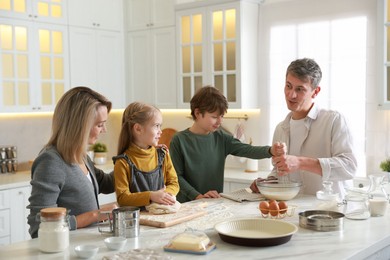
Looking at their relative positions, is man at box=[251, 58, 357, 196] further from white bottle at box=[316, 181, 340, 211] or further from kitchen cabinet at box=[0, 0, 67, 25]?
kitchen cabinet at box=[0, 0, 67, 25]

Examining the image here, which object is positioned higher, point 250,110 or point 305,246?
point 250,110

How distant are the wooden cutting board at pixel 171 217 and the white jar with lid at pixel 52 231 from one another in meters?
0.45

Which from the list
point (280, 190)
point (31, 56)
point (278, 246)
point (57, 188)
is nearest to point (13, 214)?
point (31, 56)

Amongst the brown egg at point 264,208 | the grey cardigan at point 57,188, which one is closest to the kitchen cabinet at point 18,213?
the grey cardigan at point 57,188

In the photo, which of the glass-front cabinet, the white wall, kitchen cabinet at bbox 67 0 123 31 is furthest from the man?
kitchen cabinet at bbox 67 0 123 31

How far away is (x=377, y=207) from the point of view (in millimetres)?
2438

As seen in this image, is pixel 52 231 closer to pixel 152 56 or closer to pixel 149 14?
pixel 152 56

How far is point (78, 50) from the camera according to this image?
5395 mm

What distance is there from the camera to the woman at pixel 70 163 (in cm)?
222

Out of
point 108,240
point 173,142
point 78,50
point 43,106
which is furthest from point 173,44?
point 108,240

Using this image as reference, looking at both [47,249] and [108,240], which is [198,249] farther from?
[47,249]

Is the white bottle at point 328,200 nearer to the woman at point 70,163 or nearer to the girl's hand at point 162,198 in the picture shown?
the girl's hand at point 162,198

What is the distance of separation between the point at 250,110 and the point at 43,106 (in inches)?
80.9

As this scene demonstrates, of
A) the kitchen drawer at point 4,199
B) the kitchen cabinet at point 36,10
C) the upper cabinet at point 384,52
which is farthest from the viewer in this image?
the kitchen cabinet at point 36,10
